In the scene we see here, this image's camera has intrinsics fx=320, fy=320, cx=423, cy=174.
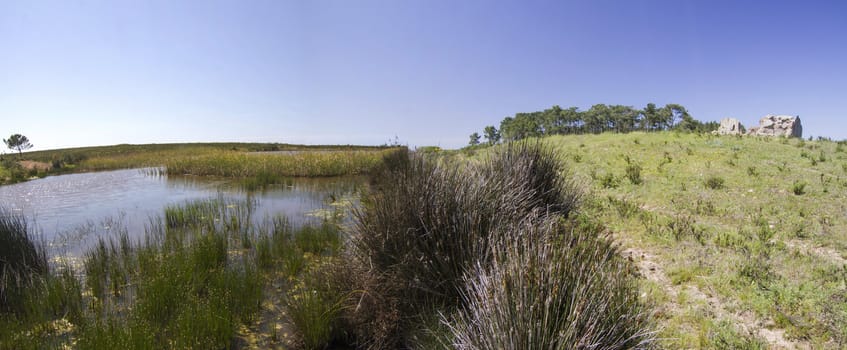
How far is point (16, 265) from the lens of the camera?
4715mm

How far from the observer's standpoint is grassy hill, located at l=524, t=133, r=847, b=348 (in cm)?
314

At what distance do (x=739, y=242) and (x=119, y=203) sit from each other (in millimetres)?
17097

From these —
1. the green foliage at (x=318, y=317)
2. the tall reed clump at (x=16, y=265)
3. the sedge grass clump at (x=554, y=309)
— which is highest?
the sedge grass clump at (x=554, y=309)

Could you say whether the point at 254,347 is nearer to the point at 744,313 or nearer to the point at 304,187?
the point at 744,313

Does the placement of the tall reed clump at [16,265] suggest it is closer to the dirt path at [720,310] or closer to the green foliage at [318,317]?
the green foliage at [318,317]

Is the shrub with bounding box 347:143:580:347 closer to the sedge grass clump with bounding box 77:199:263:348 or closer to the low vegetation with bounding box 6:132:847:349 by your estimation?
the low vegetation with bounding box 6:132:847:349

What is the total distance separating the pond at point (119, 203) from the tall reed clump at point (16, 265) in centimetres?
56

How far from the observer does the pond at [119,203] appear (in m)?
7.64

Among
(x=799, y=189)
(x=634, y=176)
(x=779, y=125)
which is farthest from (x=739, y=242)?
(x=779, y=125)

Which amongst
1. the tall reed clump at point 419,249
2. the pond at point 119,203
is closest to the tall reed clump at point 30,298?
the pond at point 119,203

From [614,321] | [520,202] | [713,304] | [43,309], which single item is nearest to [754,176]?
[713,304]

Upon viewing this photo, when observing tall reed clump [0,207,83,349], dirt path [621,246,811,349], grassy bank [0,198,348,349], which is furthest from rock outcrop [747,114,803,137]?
tall reed clump [0,207,83,349]

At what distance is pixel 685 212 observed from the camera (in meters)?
6.85

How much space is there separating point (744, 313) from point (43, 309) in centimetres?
797
